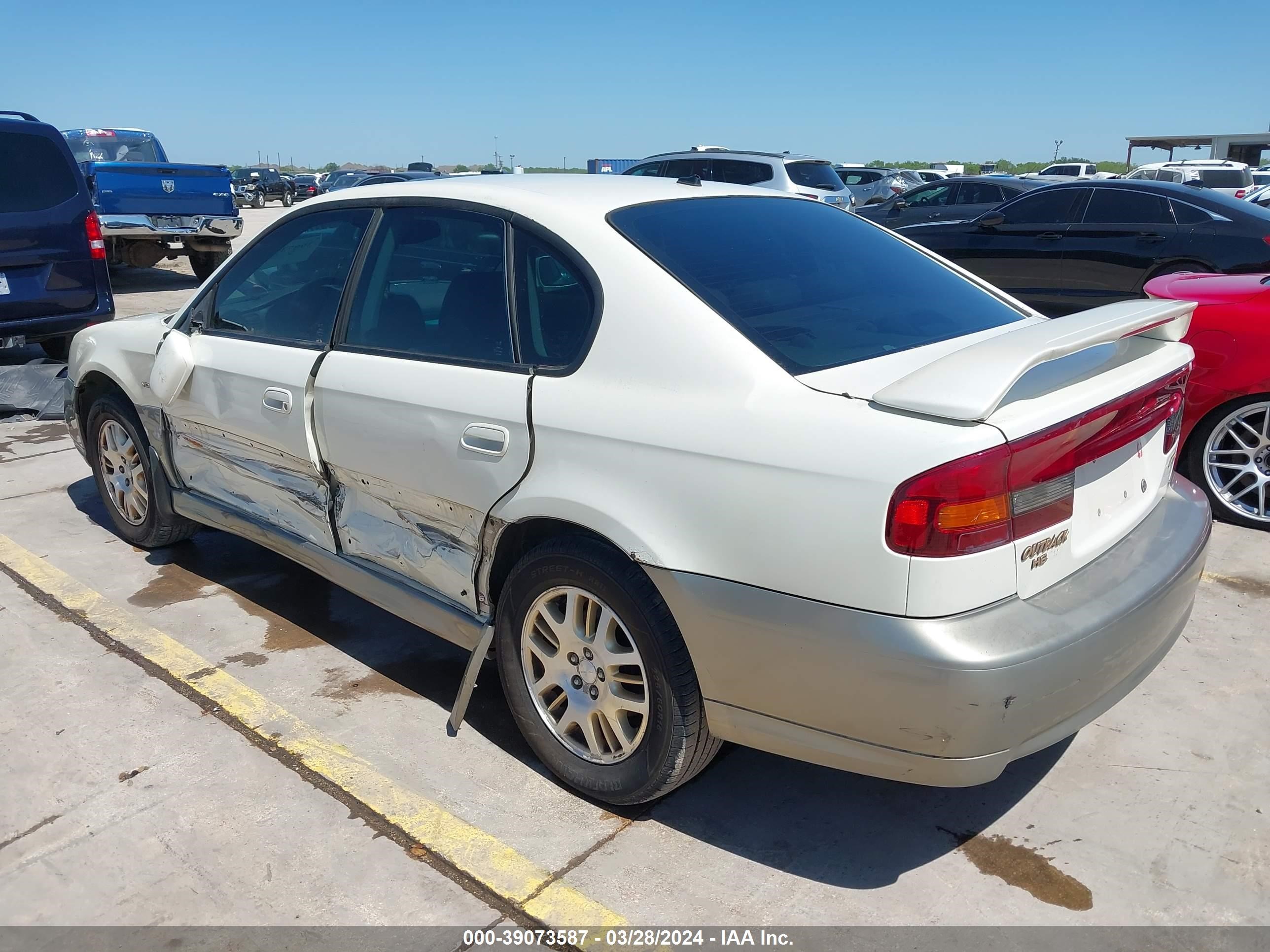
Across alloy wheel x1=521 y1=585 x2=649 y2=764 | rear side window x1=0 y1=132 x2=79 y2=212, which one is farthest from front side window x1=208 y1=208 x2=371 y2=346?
rear side window x1=0 y1=132 x2=79 y2=212

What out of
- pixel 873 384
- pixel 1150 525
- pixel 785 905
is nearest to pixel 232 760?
pixel 785 905

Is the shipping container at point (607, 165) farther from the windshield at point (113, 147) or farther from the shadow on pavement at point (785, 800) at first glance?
the shadow on pavement at point (785, 800)

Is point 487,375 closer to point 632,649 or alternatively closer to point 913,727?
point 632,649

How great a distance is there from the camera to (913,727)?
216 cm

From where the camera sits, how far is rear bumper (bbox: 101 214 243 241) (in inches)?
497

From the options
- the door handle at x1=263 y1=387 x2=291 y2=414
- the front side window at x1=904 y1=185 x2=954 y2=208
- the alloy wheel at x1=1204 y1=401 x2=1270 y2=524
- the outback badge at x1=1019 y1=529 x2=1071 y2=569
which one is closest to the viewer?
the outback badge at x1=1019 y1=529 x2=1071 y2=569

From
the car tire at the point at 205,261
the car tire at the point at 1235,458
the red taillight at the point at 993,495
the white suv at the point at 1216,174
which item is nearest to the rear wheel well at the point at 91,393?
the red taillight at the point at 993,495

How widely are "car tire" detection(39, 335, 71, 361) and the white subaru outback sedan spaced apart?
20.8 ft

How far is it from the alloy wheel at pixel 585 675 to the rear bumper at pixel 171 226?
1175 cm

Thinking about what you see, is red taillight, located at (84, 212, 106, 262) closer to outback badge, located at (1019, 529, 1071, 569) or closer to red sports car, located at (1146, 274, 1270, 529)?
red sports car, located at (1146, 274, 1270, 529)

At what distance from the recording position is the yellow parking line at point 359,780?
2.49 metres

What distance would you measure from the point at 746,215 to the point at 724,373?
0.95 m

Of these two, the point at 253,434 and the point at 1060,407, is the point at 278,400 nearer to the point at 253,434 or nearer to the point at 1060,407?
the point at 253,434

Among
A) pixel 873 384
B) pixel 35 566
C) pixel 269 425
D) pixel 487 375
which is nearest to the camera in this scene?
pixel 873 384
